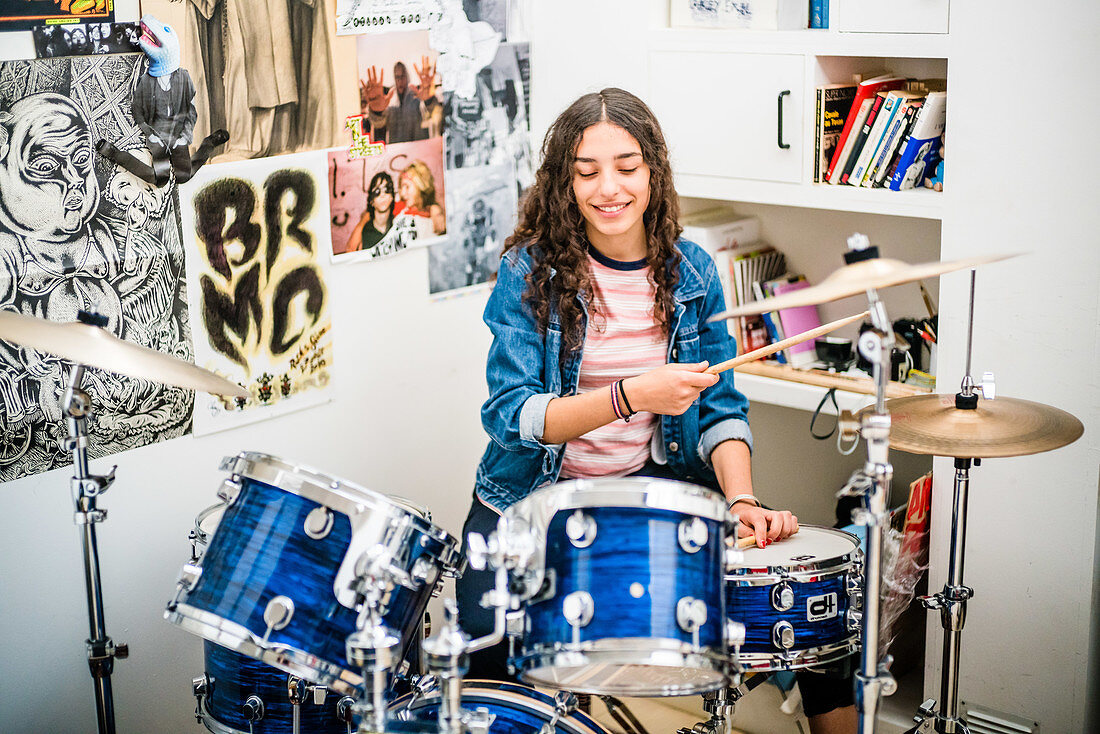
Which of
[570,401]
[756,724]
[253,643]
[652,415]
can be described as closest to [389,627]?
[253,643]

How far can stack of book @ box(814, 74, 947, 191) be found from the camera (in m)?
2.47

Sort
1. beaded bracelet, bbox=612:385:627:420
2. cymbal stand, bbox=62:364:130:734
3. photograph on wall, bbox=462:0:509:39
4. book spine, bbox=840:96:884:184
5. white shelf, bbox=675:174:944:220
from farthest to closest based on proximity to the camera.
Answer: photograph on wall, bbox=462:0:509:39 < book spine, bbox=840:96:884:184 < white shelf, bbox=675:174:944:220 < beaded bracelet, bbox=612:385:627:420 < cymbal stand, bbox=62:364:130:734

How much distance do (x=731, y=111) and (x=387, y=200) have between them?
83cm

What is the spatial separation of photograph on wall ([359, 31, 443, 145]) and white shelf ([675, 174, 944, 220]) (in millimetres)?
634

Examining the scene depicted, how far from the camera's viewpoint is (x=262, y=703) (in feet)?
6.59

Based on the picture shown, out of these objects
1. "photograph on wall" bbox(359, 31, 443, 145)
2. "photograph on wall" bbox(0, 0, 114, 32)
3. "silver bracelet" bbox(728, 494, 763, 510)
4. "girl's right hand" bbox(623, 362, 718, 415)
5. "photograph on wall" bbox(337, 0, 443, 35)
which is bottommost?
"silver bracelet" bbox(728, 494, 763, 510)

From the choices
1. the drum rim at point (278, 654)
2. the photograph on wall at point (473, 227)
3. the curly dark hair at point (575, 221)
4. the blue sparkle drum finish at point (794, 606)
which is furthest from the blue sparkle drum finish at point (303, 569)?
the photograph on wall at point (473, 227)

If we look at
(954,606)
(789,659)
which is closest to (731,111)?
(954,606)

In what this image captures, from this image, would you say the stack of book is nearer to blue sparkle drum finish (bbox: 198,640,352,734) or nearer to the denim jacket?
the denim jacket

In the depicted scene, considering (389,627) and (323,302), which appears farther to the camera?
(323,302)

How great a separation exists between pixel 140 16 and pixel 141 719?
138 cm

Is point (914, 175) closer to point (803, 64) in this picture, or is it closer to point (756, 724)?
point (803, 64)

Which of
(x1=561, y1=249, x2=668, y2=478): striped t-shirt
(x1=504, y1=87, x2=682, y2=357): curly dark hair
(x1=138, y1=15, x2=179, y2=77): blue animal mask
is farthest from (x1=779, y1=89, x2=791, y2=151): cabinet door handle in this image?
(x1=138, y1=15, x2=179, y2=77): blue animal mask

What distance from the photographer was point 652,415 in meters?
2.37
